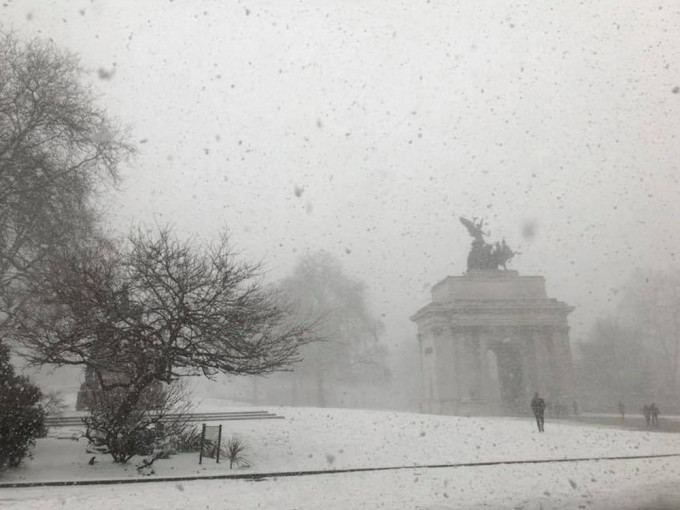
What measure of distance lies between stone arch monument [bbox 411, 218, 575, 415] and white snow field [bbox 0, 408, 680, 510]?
18228mm

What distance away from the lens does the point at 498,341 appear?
125 ft

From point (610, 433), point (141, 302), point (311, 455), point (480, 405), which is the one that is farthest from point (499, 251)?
point (141, 302)

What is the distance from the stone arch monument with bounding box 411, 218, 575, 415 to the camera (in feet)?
121

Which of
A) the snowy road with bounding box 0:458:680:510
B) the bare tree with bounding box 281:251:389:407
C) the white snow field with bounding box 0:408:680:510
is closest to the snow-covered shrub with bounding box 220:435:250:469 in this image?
the white snow field with bounding box 0:408:680:510

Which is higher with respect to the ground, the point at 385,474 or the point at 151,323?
the point at 151,323

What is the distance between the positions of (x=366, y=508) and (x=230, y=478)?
12.6ft

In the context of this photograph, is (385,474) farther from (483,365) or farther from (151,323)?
(483,365)

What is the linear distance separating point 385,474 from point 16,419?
→ 7826 millimetres

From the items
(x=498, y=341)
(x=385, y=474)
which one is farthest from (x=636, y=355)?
(x=385, y=474)

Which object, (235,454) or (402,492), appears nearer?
(402,492)

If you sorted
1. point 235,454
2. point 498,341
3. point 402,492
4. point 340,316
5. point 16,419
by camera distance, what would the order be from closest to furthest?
point 402,492
point 16,419
point 235,454
point 498,341
point 340,316

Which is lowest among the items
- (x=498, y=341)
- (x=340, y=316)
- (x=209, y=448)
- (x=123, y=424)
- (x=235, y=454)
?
(x=235, y=454)

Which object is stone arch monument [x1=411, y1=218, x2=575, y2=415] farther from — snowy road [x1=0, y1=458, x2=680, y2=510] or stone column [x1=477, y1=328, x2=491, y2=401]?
snowy road [x1=0, y1=458, x2=680, y2=510]

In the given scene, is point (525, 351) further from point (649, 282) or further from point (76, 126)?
point (76, 126)
